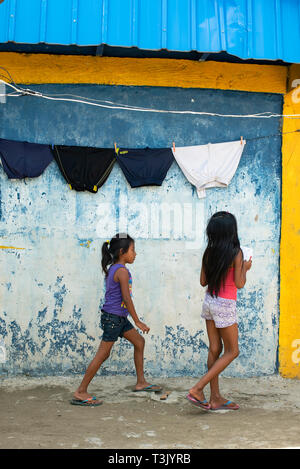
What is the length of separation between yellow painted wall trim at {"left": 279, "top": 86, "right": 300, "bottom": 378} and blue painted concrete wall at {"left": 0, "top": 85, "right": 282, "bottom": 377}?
0.09 metres

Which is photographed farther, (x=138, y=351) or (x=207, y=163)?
(x=207, y=163)

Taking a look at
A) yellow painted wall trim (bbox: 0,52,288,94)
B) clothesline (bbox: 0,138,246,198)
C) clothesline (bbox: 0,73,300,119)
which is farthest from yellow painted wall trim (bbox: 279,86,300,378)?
clothesline (bbox: 0,138,246,198)

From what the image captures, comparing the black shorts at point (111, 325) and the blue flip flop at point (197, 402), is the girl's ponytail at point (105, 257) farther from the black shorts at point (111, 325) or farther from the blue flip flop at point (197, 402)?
the blue flip flop at point (197, 402)

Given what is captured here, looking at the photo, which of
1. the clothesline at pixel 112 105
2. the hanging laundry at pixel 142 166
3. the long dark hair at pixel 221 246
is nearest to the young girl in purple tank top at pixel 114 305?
the long dark hair at pixel 221 246

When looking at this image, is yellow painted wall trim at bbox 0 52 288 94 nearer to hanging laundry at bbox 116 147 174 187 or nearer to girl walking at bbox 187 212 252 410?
hanging laundry at bbox 116 147 174 187

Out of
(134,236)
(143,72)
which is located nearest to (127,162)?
(134,236)

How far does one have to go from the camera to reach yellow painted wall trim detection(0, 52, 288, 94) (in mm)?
5883

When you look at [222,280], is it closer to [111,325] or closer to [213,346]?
[213,346]

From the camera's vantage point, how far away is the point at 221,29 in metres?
5.25

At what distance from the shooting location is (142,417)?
4.68 metres

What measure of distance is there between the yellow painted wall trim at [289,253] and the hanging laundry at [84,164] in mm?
2033

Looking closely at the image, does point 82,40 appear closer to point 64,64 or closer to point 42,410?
point 64,64

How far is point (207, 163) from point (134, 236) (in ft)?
3.83

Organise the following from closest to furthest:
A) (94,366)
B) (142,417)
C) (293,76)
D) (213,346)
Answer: (142,417)
(213,346)
(94,366)
(293,76)
